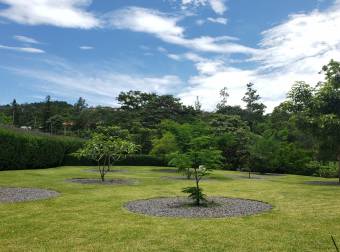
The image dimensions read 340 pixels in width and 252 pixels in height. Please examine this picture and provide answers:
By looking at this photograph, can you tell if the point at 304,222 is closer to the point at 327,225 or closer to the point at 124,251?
the point at 327,225

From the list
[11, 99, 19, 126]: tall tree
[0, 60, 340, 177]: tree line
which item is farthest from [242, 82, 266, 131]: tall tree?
[11, 99, 19, 126]: tall tree

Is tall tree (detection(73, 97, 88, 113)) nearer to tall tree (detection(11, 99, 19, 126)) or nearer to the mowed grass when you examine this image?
tall tree (detection(11, 99, 19, 126))

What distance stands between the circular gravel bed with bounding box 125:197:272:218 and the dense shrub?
1398 cm

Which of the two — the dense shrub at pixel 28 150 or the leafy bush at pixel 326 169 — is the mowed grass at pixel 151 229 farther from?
the leafy bush at pixel 326 169

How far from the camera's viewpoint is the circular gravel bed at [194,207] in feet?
31.2

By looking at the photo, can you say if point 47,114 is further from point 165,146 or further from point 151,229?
point 151,229

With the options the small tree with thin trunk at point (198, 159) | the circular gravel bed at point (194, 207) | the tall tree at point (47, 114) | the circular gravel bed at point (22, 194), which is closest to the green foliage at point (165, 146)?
the circular gravel bed at point (22, 194)

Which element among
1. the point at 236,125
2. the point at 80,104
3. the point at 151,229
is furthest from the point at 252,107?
the point at 151,229

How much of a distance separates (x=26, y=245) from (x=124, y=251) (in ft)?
5.72

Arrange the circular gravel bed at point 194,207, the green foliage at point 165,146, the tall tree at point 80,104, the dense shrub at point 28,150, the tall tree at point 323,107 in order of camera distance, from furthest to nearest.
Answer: the tall tree at point 80,104 < the green foliage at point 165,146 < the dense shrub at point 28,150 < the tall tree at point 323,107 < the circular gravel bed at point 194,207

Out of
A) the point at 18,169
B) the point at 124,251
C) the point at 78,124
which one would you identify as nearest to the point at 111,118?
the point at 78,124

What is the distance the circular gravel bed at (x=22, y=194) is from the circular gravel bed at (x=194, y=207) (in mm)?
3180

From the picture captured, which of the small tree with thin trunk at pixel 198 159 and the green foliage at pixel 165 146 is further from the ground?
the green foliage at pixel 165 146

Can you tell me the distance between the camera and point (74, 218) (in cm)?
870
